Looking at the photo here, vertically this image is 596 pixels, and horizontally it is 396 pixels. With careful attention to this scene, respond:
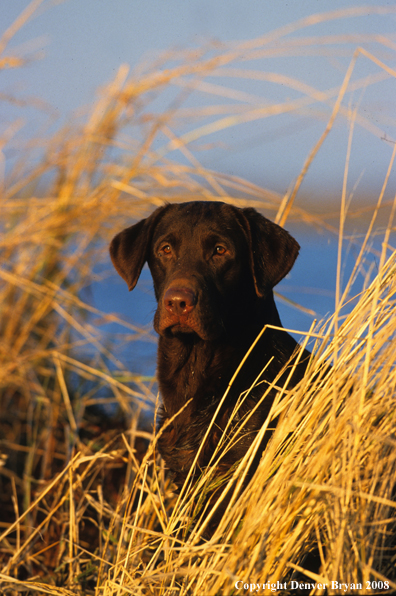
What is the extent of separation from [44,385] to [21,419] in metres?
0.49

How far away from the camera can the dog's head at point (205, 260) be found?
259 centimetres

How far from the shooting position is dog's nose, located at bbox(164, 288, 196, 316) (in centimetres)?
253

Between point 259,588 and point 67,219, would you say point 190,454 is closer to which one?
point 259,588

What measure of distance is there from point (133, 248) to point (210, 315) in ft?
2.39

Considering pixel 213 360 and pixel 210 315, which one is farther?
pixel 213 360

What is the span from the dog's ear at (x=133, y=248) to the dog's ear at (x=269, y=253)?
21.5 inches

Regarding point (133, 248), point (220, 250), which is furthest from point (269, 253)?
point (133, 248)

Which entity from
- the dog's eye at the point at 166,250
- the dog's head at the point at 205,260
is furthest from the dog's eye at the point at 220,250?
the dog's eye at the point at 166,250

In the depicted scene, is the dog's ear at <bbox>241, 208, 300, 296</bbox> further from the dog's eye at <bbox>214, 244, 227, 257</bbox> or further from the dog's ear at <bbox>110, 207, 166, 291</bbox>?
the dog's ear at <bbox>110, 207, 166, 291</bbox>

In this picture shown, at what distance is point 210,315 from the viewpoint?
102 inches

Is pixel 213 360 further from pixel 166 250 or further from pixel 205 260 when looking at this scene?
pixel 166 250

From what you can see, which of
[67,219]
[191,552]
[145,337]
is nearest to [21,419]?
[145,337]

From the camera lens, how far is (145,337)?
4.29 meters

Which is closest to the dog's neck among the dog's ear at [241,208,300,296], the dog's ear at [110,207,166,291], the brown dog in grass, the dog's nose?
the brown dog in grass
